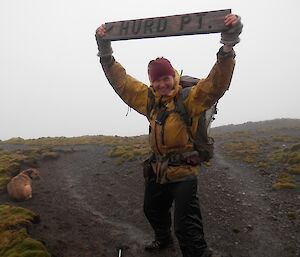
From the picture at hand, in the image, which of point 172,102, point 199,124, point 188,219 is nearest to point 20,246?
point 188,219

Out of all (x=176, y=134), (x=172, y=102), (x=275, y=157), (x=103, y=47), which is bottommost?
(x=275, y=157)

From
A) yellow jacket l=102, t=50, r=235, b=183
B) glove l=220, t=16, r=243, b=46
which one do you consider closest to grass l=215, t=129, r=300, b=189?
yellow jacket l=102, t=50, r=235, b=183

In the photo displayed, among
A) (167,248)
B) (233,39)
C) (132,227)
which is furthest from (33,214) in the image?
(233,39)

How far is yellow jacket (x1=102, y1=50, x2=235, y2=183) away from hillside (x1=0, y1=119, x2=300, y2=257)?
2.63 m

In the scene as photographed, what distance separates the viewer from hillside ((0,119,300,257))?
345 inches

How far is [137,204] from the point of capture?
1255 centimetres

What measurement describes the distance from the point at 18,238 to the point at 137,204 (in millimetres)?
5225

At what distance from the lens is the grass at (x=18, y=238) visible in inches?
294

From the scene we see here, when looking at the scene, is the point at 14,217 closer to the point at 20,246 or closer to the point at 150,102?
the point at 20,246

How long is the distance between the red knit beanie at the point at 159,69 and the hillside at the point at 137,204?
4338mm

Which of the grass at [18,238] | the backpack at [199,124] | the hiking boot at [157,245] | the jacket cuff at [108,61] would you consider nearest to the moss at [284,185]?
the hiking boot at [157,245]

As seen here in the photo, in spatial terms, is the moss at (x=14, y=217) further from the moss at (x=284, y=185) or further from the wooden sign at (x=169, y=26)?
the moss at (x=284, y=185)

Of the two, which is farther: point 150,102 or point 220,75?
point 150,102

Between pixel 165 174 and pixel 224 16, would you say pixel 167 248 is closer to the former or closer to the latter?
pixel 165 174
